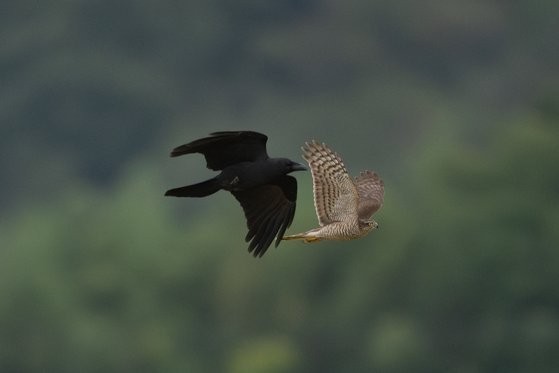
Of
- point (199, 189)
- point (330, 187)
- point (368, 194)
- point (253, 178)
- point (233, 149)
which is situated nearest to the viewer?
point (199, 189)

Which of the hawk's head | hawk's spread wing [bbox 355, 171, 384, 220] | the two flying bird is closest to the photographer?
the two flying bird

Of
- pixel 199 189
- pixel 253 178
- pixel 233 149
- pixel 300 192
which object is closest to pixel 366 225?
pixel 253 178

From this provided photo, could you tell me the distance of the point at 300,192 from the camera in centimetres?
Result: 6481

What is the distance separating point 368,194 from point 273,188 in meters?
1.29

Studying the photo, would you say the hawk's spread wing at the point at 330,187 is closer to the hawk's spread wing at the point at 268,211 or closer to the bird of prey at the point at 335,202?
the bird of prey at the point at 335,202

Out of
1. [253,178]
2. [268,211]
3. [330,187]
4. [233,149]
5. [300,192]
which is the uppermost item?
[233,149]

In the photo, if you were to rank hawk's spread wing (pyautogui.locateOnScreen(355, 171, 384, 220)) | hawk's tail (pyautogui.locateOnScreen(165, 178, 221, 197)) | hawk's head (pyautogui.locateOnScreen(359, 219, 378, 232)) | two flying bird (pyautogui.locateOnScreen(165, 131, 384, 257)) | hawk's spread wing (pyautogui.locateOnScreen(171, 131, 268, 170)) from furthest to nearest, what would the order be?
1. hawk's spread wing (pyautogui.locateOnScreen(355, 171, 384, 220))
2. hawk's head (pyautogui.locateOnScreen(359, 219, 378, 232))
3. hawk's spread wing (pyautogui.locateOnScreen(171, 131, 268, 170))
4. two flying bird (pyautogui.locateOnScreen(165, 131, 384, 257))
5. hawk's tail (pyautogui.locateOnScreen(165, 178, 221, 197))

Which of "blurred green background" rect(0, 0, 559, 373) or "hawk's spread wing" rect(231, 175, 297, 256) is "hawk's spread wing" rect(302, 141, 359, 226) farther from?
"blurred green background" rect(0, 0, 559, 373)

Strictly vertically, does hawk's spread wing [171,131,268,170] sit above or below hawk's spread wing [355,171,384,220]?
above

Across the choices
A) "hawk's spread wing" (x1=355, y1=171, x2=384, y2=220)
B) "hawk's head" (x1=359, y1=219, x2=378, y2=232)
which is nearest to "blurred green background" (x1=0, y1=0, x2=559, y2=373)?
"hawk's spread wing" (x1=355, y1=171, x2=384, y2=220)

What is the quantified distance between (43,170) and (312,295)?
165 feet

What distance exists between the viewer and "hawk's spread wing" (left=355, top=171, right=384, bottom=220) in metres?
18.0

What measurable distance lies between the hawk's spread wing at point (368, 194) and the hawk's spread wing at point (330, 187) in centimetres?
31

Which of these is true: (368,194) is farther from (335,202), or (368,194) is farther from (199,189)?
(199,189)
